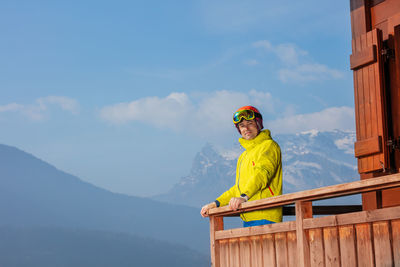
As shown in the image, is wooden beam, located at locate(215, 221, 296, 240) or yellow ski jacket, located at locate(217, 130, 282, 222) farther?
yellow ski jacket, located at locate(217, 130, 282, 222)

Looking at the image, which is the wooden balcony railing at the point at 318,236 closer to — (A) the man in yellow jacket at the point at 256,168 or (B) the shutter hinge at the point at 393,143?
(A) the man in yellow jacket at the point at 256,168

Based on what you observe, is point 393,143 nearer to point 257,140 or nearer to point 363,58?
point 363,58

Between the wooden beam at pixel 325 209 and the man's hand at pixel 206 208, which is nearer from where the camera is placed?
the man's hand at pixel 206 208

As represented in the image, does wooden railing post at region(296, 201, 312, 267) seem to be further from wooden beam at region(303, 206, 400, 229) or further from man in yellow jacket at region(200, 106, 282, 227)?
man in yellow jacket at region(200, 106, 282, 227)

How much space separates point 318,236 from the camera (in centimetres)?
553

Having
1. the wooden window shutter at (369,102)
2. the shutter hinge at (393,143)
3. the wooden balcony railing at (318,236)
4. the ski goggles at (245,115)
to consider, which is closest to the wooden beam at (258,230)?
the wooden balcony railing at (318,236)

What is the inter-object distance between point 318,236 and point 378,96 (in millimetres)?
2381

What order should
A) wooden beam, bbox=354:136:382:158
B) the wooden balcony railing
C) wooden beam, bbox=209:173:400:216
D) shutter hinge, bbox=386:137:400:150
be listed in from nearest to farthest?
wooden beam, bbox=209:173:400:216
the wooden balcony railing
shutter hinge, bbox=386:137:400:150
wooden beam, bbox=354:136:382:158

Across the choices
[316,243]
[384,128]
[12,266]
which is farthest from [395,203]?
[12,266]

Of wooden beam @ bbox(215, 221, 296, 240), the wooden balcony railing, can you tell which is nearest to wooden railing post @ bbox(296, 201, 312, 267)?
the wooden balcony railing

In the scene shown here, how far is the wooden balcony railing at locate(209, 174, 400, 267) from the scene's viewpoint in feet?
16.0

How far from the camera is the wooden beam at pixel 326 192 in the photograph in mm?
4775

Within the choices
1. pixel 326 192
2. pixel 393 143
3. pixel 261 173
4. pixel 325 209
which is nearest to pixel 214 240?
pixel 261 173

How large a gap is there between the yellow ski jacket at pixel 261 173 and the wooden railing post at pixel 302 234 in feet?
2.37
